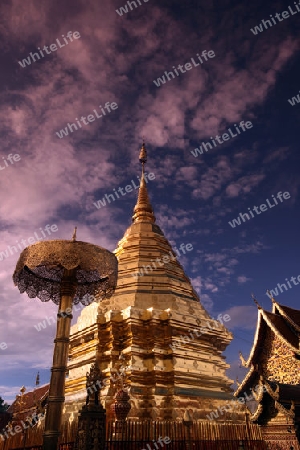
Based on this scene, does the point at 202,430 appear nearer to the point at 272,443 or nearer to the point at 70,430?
the point at 70,430

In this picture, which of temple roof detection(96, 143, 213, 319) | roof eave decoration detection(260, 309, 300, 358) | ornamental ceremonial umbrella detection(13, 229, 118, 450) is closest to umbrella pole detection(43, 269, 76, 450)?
ornamental ceremonial umbrella detection(13, 229, 118, 450)

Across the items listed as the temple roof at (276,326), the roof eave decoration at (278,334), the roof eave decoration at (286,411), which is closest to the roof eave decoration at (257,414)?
the roof eave decoration at (286,411)

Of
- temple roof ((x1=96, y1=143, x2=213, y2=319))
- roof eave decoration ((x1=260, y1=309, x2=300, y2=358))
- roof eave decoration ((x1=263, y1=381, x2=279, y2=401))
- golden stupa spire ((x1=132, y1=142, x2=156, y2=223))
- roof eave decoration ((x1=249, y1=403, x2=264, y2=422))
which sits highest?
golden stupa spire ((x1=132, y1=142, x2=156, y2=223))

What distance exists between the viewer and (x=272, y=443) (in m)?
11.6

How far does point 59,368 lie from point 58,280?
2.80 metres

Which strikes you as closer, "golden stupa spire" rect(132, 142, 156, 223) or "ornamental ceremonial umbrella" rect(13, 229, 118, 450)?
"ornamental ceremonial umbrella" rect(13, 229, 118, 450)

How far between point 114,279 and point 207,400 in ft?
19.6

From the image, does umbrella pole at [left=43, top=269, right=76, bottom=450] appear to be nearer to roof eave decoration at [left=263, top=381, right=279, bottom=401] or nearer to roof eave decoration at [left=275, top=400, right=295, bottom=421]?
roof eave decoration at [left=263, top=381, right=279, bottom=401]

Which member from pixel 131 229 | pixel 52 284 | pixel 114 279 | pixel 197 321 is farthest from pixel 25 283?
pixel 131 229

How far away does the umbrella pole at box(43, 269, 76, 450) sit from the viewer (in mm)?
5771

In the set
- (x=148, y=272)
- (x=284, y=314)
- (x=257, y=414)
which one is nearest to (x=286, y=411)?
(x=257, y=414)

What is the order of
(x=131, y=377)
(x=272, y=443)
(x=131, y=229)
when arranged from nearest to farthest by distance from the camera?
(x=131, y=377) → (x=272, y=443) → (x=131, y=229)

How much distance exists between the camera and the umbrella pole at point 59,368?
577 centimetres

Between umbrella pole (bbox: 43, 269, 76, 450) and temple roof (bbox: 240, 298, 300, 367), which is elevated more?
temple roof (bbox: 240, 298, 300, 367)
